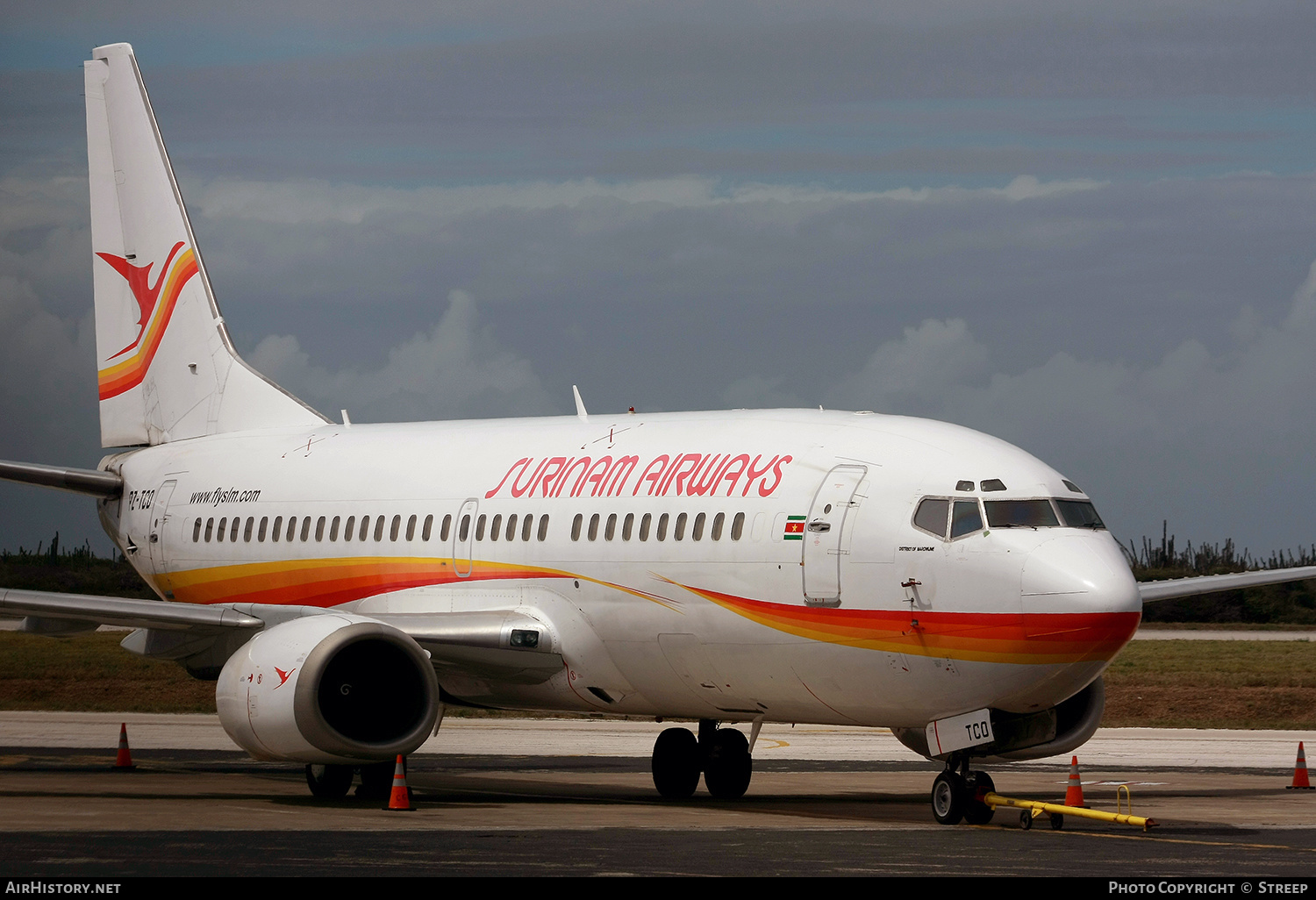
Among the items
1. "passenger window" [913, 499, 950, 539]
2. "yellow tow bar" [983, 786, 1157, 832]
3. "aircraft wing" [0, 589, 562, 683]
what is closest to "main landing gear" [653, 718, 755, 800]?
"aircraft wing" [0, 589, 562, 683]

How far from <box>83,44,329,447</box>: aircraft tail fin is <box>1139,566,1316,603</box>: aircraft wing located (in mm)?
13811

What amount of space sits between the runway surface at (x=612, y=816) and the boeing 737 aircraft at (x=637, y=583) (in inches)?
45.5

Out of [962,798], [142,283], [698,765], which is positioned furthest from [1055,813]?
[142,283]

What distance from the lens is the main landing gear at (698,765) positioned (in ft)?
76.7

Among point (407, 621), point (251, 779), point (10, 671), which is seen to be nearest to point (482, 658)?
point (407, 621)

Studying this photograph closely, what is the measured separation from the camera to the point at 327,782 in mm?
22828

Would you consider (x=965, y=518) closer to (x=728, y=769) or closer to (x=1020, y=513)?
(x=1020, y=513)

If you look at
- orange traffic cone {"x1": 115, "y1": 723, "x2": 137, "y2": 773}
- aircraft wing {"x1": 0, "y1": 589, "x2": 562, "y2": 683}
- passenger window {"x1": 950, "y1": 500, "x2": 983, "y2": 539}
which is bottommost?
orange traffic cone {"x1": 115, "y1": 723, "x2": 137, "y2": 773}

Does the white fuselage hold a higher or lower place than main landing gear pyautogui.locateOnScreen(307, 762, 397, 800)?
higher

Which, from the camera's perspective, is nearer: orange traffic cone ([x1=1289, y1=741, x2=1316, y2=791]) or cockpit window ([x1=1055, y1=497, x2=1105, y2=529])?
cockpit window ([x1=1055, y1=497, x2=1105, y2=529])

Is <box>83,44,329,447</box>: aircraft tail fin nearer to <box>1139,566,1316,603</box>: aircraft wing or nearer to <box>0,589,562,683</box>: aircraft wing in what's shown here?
<box>0,589,562,683</box>: aircraft wing

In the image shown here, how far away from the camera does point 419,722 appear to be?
69.1ft

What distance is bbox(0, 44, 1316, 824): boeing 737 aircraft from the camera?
60.8 ft

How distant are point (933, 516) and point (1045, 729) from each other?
255 cm
